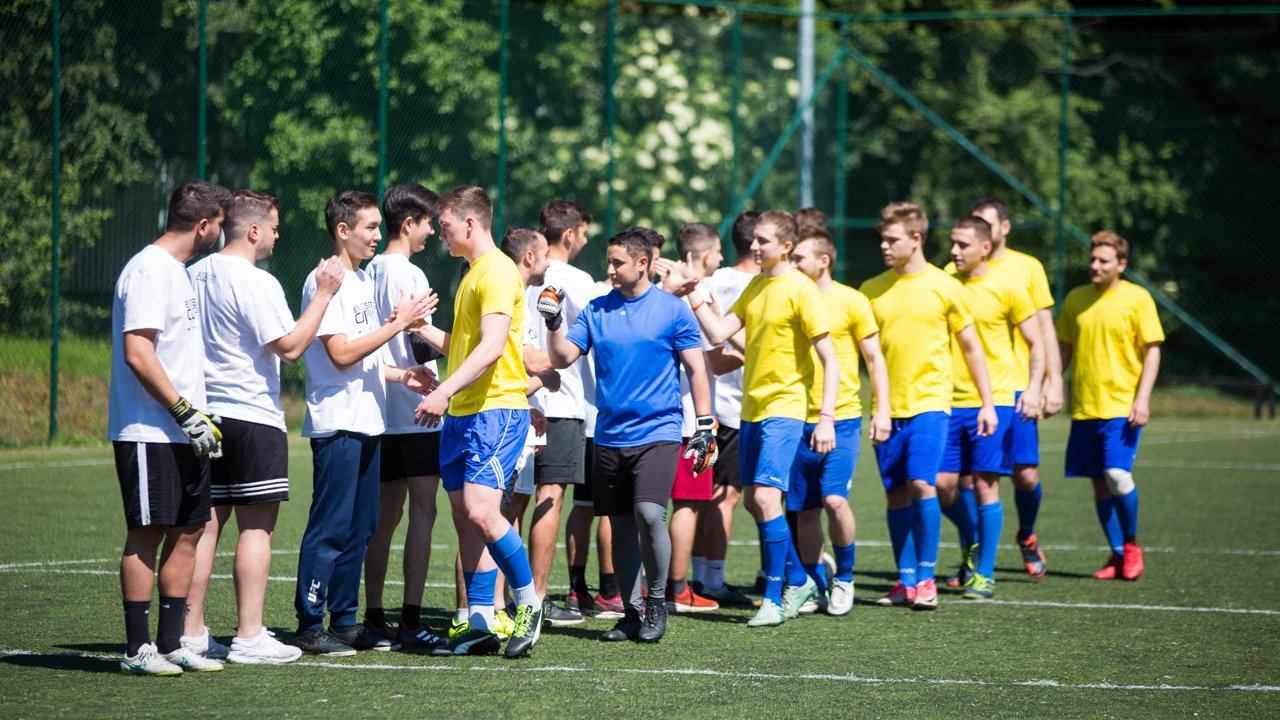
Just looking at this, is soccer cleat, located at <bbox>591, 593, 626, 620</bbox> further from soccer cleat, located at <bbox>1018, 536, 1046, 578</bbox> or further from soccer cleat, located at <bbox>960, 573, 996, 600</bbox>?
soccer cleat, located at <bbox>1018, 536, 1046, 578</bbox>

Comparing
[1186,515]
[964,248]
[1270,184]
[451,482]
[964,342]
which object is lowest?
[1186,515]

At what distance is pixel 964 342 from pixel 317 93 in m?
10.6

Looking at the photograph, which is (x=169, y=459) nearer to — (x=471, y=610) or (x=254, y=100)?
(x=471, y=610)

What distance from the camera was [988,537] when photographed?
8.59 metres

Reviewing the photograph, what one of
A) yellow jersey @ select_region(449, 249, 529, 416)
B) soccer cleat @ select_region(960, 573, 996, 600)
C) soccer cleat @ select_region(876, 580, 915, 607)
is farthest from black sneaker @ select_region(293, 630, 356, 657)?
soccer cleat @ select_region(960, 573, 996, 600)

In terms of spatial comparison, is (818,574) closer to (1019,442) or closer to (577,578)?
(577,578)

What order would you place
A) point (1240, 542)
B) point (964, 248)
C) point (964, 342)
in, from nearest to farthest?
point (964, 342)
point (964, 248)
point (1240, 542)

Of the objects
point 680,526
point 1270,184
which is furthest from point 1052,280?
point 680,526

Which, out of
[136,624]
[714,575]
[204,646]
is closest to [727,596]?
[714,575]

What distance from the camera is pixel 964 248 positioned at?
351 inches

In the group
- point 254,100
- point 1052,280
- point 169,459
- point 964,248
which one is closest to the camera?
point 169,459

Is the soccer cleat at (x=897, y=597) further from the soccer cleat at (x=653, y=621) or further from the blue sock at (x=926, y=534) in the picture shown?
the soccer cleat at (x=653, y=621)

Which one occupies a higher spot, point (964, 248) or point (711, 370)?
point (964, 248)

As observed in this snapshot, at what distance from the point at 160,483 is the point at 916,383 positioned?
4.22 m
